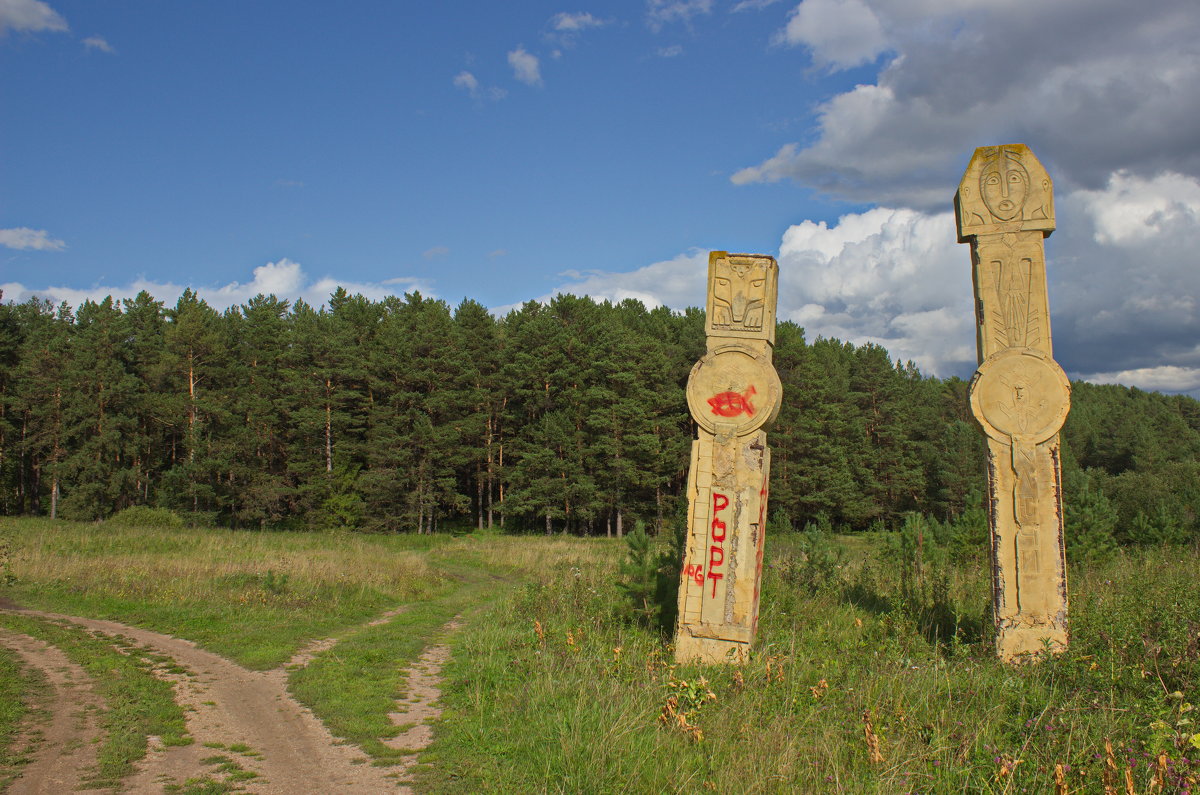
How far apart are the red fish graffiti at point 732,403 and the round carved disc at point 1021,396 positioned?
2453 millimetres

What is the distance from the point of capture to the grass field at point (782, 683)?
4.49 metres

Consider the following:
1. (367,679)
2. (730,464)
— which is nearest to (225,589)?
(367,679)

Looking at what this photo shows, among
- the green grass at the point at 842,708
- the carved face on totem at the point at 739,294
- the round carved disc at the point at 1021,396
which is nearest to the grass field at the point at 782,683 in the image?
the green grass at the point at 842,708

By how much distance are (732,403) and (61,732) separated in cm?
701

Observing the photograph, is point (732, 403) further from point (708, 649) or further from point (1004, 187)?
point (1004, 187)

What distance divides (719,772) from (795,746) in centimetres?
62

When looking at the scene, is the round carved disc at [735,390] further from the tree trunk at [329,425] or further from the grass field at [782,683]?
the tree trunk at [329,425]

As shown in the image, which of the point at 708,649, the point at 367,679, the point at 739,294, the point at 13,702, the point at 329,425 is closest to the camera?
the point at 13,702

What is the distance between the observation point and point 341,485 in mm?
39469

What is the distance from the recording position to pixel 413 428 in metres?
38.8

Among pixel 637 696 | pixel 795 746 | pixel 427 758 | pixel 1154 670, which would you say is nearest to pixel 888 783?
pixel 795 746

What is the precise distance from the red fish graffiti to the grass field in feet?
8.15

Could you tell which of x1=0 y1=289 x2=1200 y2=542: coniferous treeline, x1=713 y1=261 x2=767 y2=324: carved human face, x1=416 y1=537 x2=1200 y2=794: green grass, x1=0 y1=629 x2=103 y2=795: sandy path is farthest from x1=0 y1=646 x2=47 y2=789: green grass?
x1=0 y1=289 x2=1200 y2=542: coniferous treeline

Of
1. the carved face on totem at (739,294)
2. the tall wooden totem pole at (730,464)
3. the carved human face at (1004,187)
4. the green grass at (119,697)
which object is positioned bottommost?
the green grass at (119,697)
